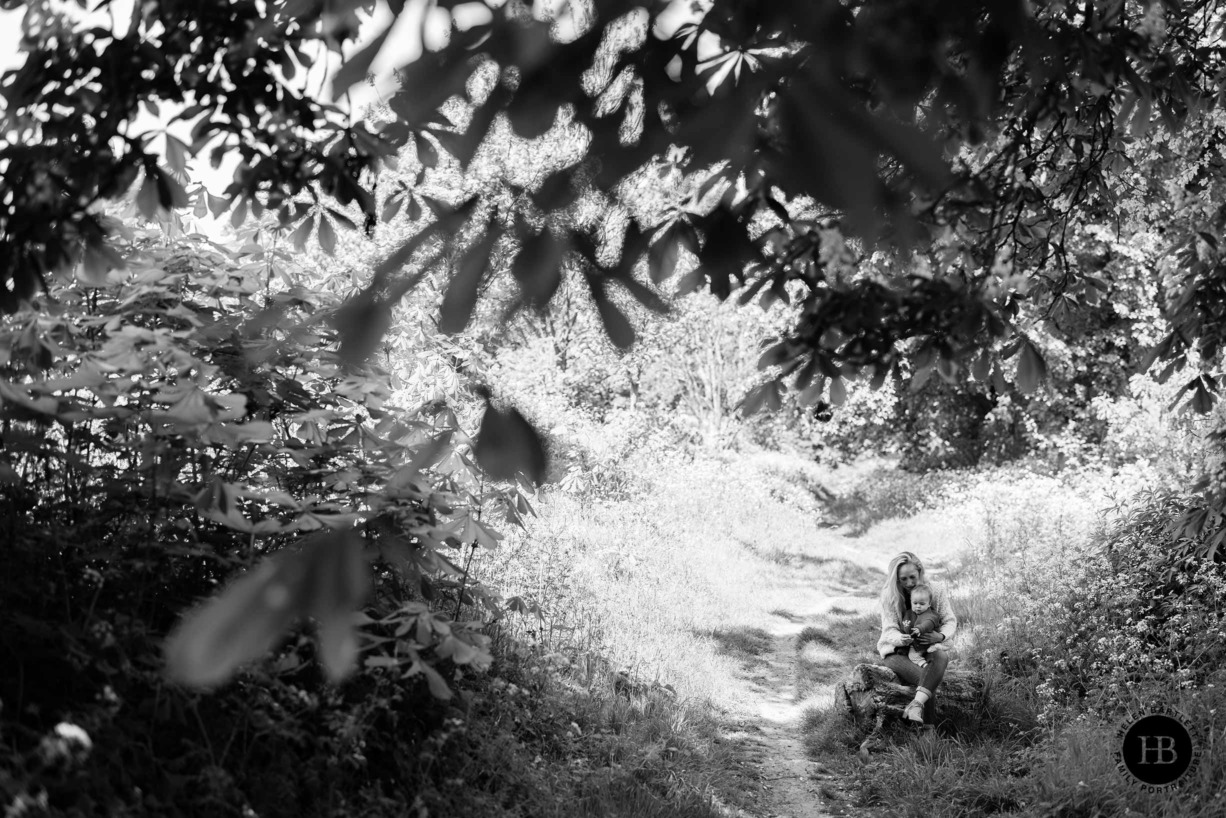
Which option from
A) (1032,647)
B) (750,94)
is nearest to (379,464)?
(750,94)

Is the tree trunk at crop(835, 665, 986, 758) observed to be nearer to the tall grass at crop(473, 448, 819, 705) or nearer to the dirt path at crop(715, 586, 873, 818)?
the dirt path at crop(715, 586, 873, 818)

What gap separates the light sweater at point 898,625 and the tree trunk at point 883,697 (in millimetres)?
149

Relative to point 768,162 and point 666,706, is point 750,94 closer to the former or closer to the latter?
point 768,162

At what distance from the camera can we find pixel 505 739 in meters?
3.71

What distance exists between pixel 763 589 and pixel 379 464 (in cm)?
712

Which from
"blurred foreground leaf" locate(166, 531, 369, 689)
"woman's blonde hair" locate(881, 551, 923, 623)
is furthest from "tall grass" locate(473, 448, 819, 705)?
→ "blurred foreground leaf" locate(166, 531, 369, 689)

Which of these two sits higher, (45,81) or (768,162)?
(45,81)

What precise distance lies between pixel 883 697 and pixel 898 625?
0.56 metres

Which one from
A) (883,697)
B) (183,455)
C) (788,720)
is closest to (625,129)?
(183,455)

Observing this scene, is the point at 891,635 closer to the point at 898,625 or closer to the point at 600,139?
the point at 898,625

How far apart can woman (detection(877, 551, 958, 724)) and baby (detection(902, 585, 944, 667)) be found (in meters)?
0.03

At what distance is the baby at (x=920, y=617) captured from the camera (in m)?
5.80

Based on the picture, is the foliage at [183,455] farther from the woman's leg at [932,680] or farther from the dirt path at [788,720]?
the woman's leg at [932,680]

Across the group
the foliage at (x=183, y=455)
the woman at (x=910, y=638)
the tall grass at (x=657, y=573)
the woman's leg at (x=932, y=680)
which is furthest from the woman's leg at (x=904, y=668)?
the foliage at (x=183, y=455)
